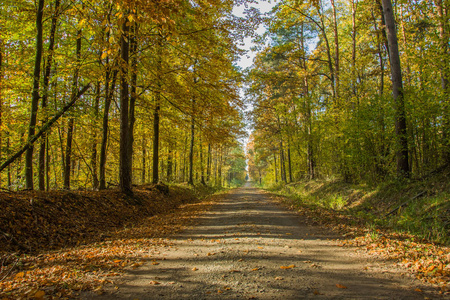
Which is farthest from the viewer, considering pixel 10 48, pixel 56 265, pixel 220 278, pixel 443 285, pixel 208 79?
pixel 208 79

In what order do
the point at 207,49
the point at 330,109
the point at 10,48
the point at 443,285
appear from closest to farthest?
the point at 443,285 < the point at 10,48 < the point at 207,49 < the point at 330,109

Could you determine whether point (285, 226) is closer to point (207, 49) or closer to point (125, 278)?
point (125, 278)

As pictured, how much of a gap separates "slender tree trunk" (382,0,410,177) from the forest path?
518cm

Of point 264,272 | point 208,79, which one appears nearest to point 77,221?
point 264,272

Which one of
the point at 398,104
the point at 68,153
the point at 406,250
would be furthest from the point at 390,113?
the point at 68,153

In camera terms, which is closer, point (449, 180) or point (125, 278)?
point (125, 278)

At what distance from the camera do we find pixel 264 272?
11.8 feet

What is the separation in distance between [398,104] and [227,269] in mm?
8218

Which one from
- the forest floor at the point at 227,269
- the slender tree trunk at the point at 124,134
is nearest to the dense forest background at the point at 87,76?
the slender tree trunk at the point at 124,134

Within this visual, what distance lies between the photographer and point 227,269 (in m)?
3.75

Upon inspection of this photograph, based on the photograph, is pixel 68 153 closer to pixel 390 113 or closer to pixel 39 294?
pixel 39 294

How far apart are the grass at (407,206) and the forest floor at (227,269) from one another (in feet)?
4.34

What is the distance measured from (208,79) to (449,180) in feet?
28.9

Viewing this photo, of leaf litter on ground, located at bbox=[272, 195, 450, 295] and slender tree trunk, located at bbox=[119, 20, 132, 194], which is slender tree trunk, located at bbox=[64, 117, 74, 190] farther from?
leaf litter on ground, located at bbox=[272, 195, 450, 295]
